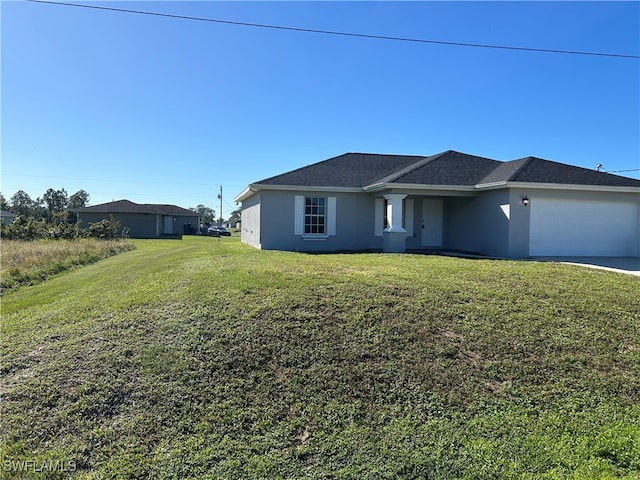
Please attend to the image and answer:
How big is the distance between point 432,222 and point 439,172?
8.17ft

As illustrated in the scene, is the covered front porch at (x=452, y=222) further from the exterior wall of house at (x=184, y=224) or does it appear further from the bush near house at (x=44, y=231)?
the exterior wall of house at (x=184, y=224)

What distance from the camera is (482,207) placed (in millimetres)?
15180

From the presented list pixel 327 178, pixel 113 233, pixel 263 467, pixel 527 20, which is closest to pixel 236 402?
pixel 263 467

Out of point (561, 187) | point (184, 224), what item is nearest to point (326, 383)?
point (561, 187)

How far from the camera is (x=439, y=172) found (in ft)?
52.0

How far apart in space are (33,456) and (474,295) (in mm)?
6057

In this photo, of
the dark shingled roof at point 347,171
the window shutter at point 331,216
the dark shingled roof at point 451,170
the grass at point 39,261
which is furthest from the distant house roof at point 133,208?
the dark shingled roof at point 451,170

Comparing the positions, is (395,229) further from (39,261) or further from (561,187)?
(39,261)

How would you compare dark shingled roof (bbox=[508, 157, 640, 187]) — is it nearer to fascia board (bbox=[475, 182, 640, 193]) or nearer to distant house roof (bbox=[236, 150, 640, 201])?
distant house roof (bbox=[236, 150, 640, 201])

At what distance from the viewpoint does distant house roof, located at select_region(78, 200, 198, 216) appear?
40938 millimetres

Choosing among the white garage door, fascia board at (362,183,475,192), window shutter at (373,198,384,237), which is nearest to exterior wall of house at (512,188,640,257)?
the white garage door

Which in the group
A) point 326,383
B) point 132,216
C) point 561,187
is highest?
point 561,187

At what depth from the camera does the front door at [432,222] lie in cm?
1738

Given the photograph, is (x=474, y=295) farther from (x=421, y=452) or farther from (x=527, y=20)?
(x=527, y=20)
